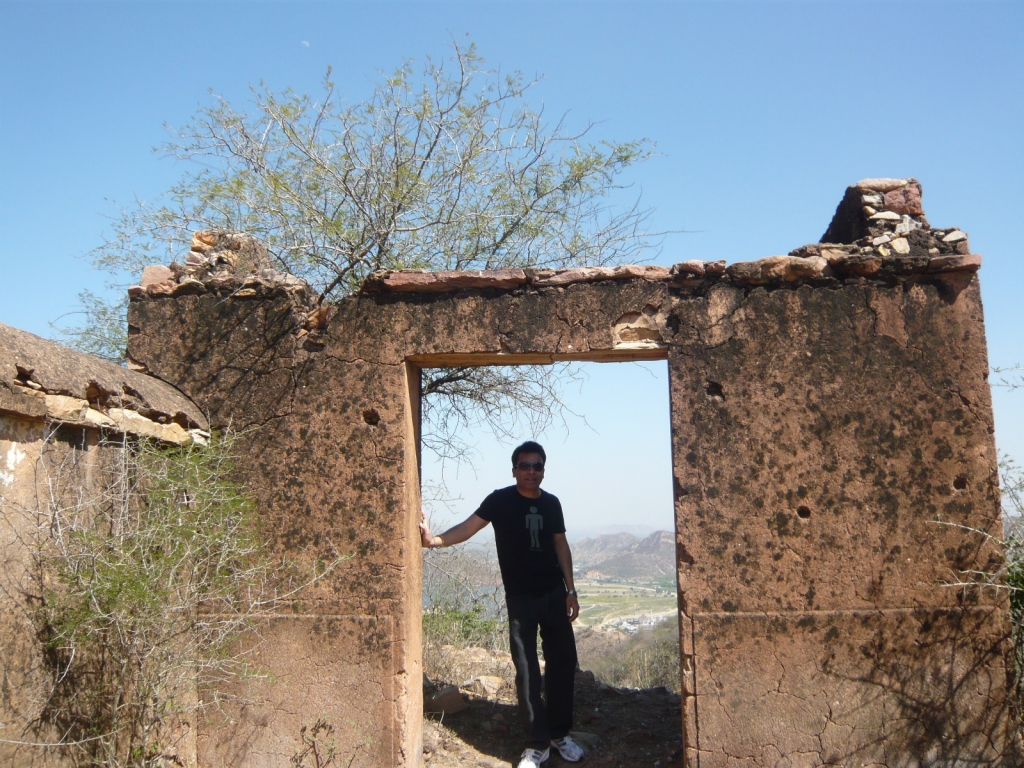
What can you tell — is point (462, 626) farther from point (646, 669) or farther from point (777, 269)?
point (777, 269)

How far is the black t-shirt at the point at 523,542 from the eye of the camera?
4.50 meters

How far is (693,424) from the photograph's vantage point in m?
3.85

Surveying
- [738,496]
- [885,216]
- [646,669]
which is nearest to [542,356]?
[738,496]

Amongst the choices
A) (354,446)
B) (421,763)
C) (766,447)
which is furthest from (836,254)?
(421,763)

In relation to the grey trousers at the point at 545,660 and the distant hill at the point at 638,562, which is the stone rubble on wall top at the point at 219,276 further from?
the distant hill at the point at 638,562

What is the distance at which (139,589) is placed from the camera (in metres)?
3.33

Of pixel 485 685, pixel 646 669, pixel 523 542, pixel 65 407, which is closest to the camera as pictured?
pixel 65 407

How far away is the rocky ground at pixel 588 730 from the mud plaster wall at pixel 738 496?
2.41 ft

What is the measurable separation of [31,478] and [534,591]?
2550mm

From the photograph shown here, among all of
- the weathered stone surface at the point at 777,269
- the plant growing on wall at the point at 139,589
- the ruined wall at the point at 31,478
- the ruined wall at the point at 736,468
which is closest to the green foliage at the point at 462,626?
the ruined wall at the point at 736,468

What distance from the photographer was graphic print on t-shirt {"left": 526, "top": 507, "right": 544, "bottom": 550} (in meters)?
4.54

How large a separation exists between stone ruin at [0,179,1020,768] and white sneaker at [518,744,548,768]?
0.58m

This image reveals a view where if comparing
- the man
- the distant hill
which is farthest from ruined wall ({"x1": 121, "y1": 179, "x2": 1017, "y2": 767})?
Result: the distant hill

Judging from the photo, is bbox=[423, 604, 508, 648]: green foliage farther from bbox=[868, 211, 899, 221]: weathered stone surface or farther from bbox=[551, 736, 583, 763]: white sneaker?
bbox=[868, 211, 899, 221]: weathered stone surface
